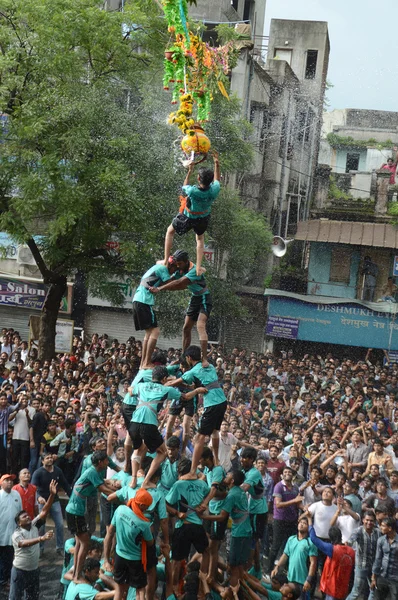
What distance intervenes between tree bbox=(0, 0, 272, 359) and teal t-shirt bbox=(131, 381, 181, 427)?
28.1 feet

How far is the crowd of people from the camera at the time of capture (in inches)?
348

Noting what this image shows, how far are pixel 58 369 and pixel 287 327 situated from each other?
398 inches

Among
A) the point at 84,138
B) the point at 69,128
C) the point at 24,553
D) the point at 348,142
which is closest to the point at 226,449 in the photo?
the point at 24,553

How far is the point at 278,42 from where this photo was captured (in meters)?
32.5

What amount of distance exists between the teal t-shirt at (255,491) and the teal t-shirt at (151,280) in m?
2.22

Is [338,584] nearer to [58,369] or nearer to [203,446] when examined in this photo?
[203,446]

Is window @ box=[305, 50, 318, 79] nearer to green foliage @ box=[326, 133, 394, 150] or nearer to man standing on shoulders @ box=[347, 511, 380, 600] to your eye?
green foliage @ box=[326, 133, 394, 150]

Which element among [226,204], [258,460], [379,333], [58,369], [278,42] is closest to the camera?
[258,460]

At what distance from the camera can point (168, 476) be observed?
31.6 ft

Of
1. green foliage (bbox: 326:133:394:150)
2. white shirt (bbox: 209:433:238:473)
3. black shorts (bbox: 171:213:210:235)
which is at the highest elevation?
green foliage (bbox: 326:133:394:150)

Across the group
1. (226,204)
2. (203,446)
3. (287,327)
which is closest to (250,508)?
(203,446)

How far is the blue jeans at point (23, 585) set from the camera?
914 cm

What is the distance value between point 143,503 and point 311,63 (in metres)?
27.0

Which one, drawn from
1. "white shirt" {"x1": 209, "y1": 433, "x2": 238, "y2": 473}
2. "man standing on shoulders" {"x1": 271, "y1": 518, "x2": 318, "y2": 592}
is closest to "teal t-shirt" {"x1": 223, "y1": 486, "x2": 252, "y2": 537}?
"man standing on shoulders" {"x1": 271, "y1": 518, "x2": 318, "y2": 592}
